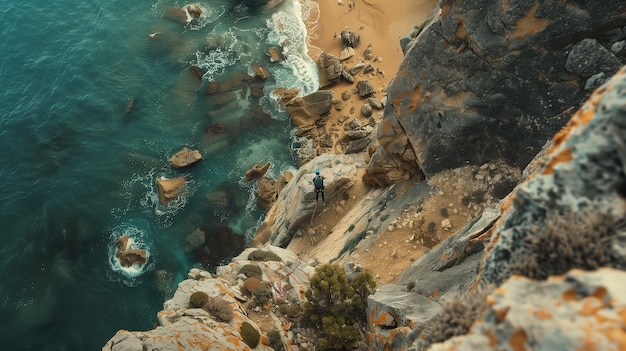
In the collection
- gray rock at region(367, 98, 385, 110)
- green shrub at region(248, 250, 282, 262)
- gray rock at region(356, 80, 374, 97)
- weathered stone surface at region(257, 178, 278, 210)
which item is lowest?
weathered stone surface at region(257, 178, 278, 210)

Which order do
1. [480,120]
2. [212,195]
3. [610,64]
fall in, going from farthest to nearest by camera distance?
[212,195] → [480,120] → [610,64]

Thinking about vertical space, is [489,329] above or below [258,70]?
above

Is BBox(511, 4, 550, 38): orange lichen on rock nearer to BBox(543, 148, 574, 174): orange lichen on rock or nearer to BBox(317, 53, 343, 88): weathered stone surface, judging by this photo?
BBox(543, 148, 574, 174): orange lichen on rock

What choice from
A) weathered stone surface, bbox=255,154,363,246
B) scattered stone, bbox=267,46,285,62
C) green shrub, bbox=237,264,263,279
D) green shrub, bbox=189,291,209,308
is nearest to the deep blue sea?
scattered stone, bbox=267,46,285,62

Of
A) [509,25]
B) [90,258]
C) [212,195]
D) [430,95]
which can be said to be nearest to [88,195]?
[90,258]

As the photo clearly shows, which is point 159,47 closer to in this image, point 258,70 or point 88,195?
point 258,70

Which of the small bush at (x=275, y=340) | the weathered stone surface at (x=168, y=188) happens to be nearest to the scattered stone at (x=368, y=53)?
the weathered stone surface at (x=168, y=188)

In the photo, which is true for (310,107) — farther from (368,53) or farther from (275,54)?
(275,54)
